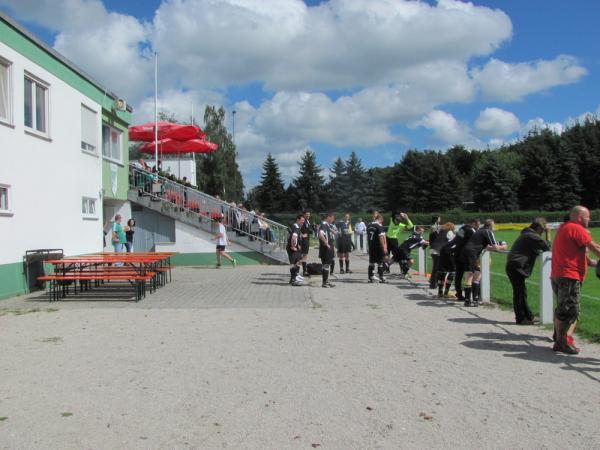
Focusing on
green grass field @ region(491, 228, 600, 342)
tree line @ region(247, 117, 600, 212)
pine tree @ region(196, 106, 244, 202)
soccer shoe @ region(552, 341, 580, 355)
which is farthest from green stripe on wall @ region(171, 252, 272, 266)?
tree line @ region(247, 117, 600, 212)

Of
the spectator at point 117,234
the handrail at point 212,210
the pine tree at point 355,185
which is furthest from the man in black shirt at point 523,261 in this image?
the pine tree at point 355,185

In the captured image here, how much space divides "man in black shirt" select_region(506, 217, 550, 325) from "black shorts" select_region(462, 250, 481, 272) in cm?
195

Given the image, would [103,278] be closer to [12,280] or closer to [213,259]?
[12,280]

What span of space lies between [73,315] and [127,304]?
4.67ft

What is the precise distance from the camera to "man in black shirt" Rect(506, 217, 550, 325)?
28.7ft

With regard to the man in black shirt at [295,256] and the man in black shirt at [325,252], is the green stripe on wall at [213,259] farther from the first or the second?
the man in black shirt at [325,252]

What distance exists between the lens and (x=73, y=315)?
10.1 meters

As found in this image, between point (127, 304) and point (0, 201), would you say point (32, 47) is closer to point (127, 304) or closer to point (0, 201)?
point (0, 201)

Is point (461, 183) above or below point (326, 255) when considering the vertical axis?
above

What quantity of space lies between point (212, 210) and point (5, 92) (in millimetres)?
9188

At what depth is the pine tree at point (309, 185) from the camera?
8219cm

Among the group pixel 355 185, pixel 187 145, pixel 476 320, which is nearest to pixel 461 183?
pixel 355 185

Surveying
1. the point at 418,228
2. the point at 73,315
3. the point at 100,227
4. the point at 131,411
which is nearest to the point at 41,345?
the point at 73,315

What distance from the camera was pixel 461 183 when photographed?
86375 millimetres
